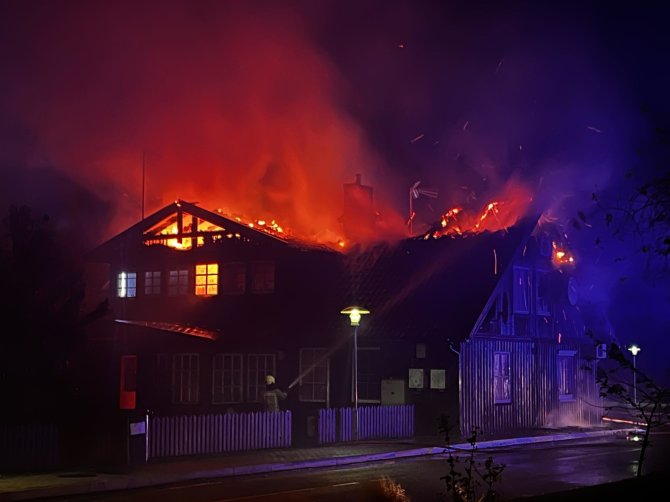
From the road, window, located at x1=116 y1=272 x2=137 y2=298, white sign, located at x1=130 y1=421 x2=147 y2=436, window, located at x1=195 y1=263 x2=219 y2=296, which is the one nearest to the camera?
the road

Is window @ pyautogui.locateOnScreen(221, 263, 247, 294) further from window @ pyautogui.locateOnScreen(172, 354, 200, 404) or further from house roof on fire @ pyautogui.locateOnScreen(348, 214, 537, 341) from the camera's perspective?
house roof on fire @ pyautogui.locateOnScreen(348, 214, 537, 341)

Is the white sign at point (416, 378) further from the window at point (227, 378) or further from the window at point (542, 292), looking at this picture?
the window at point (227, 378)

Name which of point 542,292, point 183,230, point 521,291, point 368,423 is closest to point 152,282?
point 183,230

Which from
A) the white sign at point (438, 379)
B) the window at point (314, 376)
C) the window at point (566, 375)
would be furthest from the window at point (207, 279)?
the window at point (566, 375)

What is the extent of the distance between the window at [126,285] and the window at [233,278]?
390 centimetres

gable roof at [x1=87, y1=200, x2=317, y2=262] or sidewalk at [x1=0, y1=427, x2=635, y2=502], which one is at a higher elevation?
gable roof at [x1=87, y1=200, x2=317, y2=262]

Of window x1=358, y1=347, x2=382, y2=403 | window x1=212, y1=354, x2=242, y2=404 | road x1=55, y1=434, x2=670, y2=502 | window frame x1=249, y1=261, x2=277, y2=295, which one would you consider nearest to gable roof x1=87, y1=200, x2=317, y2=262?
window frame x1=249, y1=261, x2=277, y2=295

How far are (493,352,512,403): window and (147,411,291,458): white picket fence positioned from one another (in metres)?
8.38

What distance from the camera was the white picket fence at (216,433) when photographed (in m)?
20.7

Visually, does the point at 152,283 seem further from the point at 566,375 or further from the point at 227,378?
the point at 566,375

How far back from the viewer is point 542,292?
31891mm

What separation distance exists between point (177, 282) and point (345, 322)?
732 centimetres

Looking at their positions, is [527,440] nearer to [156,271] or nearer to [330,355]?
[330,355]

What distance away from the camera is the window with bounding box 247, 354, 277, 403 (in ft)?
101
